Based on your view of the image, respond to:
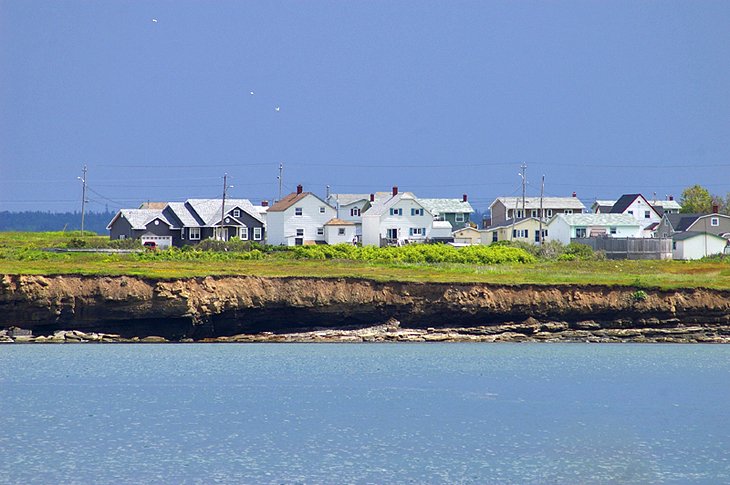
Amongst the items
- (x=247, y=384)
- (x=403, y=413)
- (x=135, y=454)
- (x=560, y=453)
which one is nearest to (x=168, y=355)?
(x=247, y=384)

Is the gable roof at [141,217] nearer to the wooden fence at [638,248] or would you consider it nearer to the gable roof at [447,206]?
the gable roof at [447,206]

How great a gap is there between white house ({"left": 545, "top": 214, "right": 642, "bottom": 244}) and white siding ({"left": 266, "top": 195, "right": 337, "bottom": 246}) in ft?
73.4

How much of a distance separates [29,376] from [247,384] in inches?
400

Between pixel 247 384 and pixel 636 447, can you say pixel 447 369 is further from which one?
pixel 636 447

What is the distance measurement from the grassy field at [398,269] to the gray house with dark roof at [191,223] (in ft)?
86.7

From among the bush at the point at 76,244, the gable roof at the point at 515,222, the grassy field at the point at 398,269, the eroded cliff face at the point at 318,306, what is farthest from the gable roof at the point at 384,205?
the eroded cliff face at the point at 318,306

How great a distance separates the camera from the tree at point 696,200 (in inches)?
5635

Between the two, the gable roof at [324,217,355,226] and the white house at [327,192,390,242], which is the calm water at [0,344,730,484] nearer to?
the gable roof at [324,217,355,226]

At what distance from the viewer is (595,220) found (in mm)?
108125

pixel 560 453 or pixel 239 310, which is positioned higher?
pixel 239 310

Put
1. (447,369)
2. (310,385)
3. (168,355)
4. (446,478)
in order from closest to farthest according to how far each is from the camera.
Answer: (446,478) < (310,385) < (447,369) < (168,355)

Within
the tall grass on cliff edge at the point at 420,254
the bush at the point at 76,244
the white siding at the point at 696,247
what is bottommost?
the tall grass on cliff edge at the point at 420,254

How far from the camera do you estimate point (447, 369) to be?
174 ft

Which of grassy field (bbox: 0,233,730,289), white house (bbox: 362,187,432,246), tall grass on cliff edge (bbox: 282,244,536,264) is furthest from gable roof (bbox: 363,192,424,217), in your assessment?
grassy field (bbox: 0,233,730,289)
